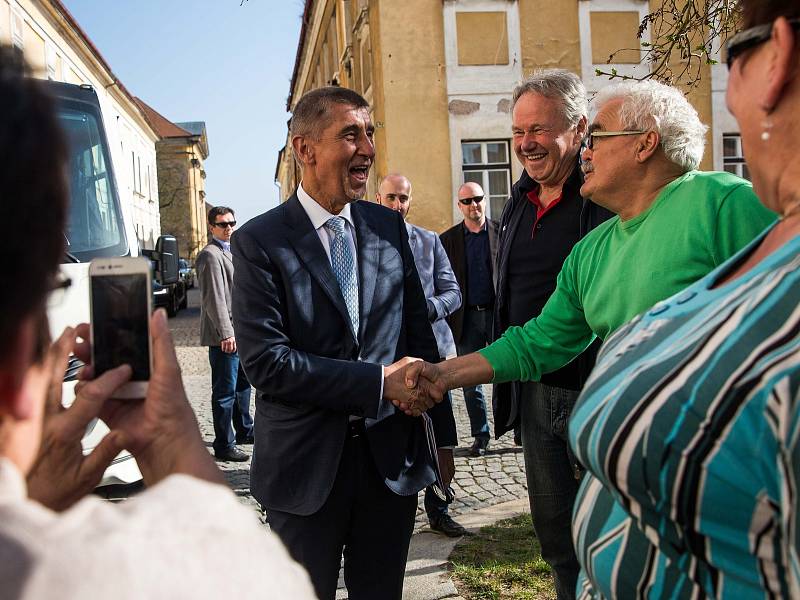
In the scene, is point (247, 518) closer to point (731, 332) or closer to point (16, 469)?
point (16, 469)

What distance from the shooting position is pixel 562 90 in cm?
342

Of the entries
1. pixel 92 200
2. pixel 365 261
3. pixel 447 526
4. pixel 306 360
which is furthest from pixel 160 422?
pixel 92 200

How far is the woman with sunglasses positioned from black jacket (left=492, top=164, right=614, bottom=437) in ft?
5.12

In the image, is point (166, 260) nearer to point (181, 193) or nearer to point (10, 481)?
point (10, 481)

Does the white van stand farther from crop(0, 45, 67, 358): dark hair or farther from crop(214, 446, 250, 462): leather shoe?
crop(0, 45, 67, 358): dark hair

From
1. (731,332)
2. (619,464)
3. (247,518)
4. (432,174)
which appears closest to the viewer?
(247,518)

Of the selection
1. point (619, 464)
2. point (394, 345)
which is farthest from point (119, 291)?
point (394, 345)

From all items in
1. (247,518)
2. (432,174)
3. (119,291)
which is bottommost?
(247,518)

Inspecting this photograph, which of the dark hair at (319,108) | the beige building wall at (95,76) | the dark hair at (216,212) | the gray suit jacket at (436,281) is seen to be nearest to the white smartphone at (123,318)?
the dark hair at (319,108)

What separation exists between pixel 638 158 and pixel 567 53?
14256 millimetres

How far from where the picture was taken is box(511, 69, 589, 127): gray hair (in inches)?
135

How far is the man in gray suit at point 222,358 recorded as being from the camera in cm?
669

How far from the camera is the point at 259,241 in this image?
8.55ft

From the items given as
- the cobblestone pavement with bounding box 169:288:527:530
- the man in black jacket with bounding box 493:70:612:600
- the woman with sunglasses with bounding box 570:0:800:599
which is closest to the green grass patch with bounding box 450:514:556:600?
the cobblestone pavement with bounding box 169:288:527:530
